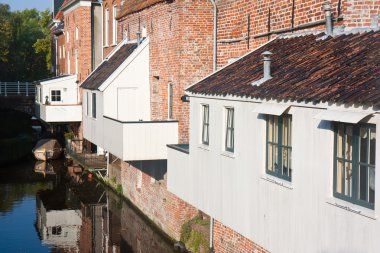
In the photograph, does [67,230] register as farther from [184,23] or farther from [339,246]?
[339,246]

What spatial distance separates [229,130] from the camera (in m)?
12.9

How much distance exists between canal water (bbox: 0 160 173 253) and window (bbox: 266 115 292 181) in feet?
33.2

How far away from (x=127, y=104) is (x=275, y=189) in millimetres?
13453

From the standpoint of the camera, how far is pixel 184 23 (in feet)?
65.0

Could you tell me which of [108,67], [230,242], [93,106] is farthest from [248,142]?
[108,67]

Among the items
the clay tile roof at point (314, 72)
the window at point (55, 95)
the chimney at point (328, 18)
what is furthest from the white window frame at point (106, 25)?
the chimney at point (328, 18)

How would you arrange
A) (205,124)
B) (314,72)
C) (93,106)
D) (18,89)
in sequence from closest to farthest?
(314,72) → (205,124) → (93,106) → (18,89)

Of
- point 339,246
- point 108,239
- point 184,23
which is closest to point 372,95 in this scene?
point 339,246

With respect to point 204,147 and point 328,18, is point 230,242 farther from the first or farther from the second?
point 328,18

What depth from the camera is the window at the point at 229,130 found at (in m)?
12.8

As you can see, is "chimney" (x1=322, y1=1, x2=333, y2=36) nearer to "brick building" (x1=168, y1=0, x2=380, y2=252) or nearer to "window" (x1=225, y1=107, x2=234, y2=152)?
"brick building" (x1=168, y1=0, x2=380, y2=252)

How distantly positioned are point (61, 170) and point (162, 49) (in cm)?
1978

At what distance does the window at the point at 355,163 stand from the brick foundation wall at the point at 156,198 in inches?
453

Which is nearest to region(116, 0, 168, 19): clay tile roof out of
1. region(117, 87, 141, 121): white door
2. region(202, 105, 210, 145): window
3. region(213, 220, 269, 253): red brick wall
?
region(117, 87, 141, 121): white door
